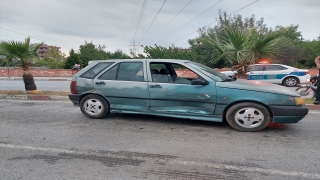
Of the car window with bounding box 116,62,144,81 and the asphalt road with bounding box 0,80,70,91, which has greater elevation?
the car window with bounding box 116,62,144,81

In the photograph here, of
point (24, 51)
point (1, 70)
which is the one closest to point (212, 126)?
point (24, 51)

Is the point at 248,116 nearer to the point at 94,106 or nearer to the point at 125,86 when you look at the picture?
the point at 125,86

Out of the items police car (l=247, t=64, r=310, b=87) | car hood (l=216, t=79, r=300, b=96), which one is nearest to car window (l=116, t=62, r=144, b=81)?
car hood (l=216, t=79, r=300, b=96)

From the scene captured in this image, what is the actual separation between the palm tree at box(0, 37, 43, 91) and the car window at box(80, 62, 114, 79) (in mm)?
4769

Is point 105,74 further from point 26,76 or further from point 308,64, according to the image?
point 308,64

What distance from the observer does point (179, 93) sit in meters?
4.83

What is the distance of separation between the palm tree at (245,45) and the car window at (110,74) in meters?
3.30

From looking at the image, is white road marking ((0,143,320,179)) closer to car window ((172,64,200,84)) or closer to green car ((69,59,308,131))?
green car ((69,59,308,131))

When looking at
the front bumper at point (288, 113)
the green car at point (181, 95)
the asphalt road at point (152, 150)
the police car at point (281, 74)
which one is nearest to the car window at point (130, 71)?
the green car at point (181, 95)

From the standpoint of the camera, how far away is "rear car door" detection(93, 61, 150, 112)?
5.15 meters

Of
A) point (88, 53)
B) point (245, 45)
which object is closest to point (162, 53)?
point (88, 53)

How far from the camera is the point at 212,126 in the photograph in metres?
5.01

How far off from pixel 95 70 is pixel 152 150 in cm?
277

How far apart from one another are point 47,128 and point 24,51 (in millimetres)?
5405
